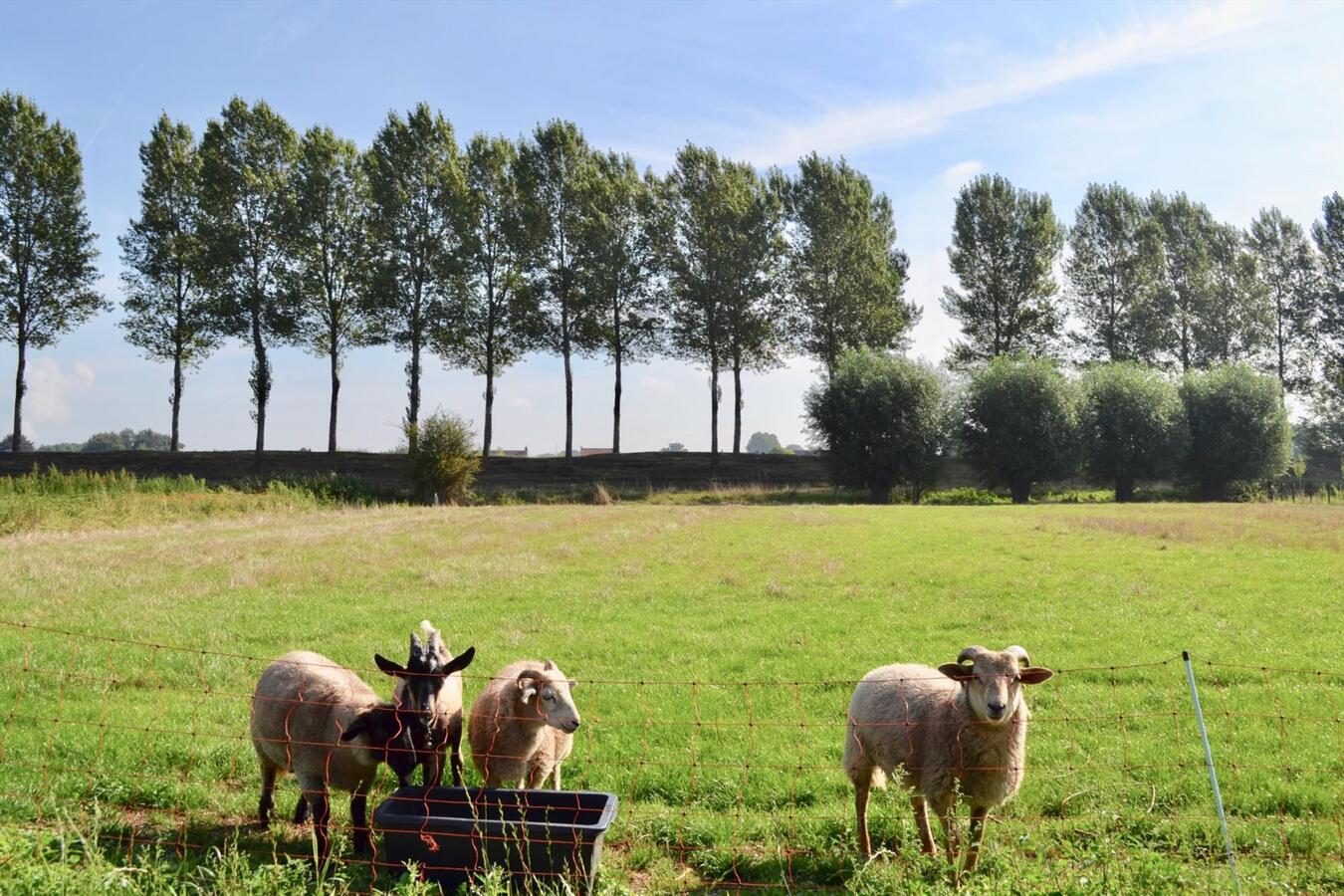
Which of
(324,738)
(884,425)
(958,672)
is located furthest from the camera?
(884,425)

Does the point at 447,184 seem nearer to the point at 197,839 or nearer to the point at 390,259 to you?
the point at 390,259

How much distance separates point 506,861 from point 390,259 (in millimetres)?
54165

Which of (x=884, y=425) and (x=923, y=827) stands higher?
(x=884, y=425)

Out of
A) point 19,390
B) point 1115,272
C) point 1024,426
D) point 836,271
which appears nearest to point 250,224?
point 19,390

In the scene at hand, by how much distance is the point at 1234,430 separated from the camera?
178ft

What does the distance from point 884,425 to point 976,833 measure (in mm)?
45319

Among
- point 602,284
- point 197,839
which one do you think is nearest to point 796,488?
point 602,284

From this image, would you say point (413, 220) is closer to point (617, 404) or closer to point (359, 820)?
point (617, 404)

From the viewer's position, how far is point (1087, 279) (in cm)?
6669

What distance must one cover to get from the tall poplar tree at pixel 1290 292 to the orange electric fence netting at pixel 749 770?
73.2 metres

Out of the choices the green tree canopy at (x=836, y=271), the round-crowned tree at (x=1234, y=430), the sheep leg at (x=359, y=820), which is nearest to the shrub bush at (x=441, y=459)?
the green tree canopy at (x=836, y=271)

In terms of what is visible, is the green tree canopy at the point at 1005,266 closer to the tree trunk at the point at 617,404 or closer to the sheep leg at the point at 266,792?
the tree trunk at the point at 617,404

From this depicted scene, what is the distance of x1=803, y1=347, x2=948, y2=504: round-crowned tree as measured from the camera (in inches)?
1964

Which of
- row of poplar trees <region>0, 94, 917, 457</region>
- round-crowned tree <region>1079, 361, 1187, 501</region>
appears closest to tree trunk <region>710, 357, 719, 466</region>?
row of poplar trees <region>0, 94, 917, 457</region>
